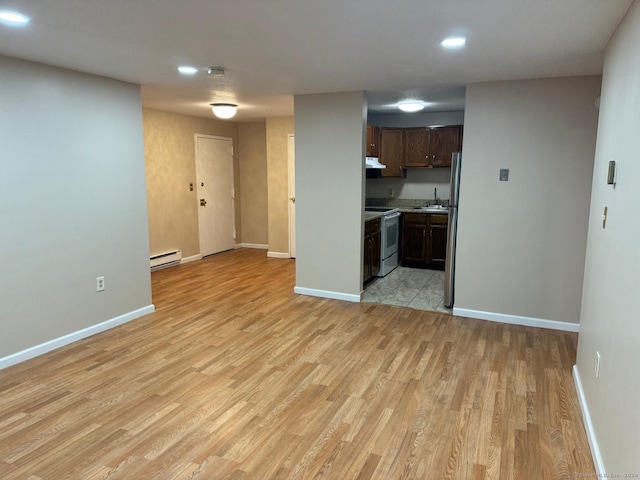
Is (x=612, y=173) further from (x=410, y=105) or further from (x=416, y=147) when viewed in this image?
(x=416, y=147)

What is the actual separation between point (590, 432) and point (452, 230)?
8.25 ft

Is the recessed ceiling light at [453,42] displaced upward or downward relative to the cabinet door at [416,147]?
upward

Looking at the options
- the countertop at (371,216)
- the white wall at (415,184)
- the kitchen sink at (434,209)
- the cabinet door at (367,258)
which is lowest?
the cabinet door at (367,258)

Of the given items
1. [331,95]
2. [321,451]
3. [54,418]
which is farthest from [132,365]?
[331,95]

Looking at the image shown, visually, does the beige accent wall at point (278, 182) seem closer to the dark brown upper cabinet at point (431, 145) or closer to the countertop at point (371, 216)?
the dark brown upper cabinet at point (431, 145)

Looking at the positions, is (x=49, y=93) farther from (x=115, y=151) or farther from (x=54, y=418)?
(x=54, y=418)

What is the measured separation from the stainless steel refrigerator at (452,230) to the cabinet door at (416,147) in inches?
90.2

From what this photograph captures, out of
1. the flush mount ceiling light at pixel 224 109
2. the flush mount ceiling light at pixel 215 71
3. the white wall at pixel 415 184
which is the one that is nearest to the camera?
the flush mount ceiling light at pixel 215 71

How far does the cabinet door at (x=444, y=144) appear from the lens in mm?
6500

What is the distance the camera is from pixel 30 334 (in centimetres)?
347

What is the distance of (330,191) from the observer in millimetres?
4953

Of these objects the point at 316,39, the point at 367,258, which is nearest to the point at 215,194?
the point at 367,258

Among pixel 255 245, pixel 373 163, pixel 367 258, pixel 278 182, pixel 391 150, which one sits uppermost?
pixel 391 150

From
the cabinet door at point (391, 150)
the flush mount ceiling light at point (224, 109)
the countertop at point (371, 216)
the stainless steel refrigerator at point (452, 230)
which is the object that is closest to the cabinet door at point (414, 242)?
the cabinet door at point (391, 150)
